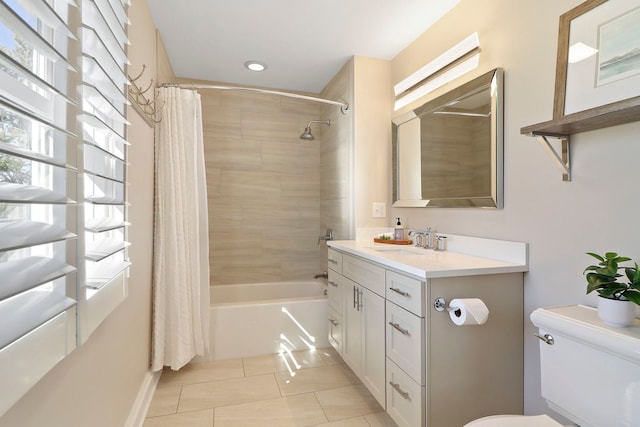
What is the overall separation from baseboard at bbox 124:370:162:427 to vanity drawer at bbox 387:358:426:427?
131 cm

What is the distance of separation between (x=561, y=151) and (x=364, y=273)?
3.63 feet

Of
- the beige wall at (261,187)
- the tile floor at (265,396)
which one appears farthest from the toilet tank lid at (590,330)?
the beige wall at (261,187)

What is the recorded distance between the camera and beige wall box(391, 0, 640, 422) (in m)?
1.17

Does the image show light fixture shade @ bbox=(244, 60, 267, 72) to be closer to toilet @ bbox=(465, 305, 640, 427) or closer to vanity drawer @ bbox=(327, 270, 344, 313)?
vanity drawer @ bbox=(327, 270, 344, 313)

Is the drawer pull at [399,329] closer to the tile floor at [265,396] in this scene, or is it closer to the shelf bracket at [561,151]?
the tile floor at [265,396]

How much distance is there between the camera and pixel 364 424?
1.75 metres

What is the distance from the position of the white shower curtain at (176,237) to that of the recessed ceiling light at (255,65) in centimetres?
69

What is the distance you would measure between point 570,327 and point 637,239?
0.40 meters

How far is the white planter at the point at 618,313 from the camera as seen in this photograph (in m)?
0.99

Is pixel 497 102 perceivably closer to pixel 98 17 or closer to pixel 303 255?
pixel 98 17

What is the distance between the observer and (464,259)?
1.65m

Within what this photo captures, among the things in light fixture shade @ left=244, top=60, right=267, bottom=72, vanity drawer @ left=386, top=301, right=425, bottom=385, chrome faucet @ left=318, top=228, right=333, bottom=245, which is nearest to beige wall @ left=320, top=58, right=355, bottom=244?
chrome faucet @ left=318, top=228, right=333, bottom=245

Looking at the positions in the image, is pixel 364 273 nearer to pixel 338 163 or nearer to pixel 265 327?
pixel 265 327

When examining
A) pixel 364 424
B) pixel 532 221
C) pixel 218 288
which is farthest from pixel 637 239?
pixel 218 288
